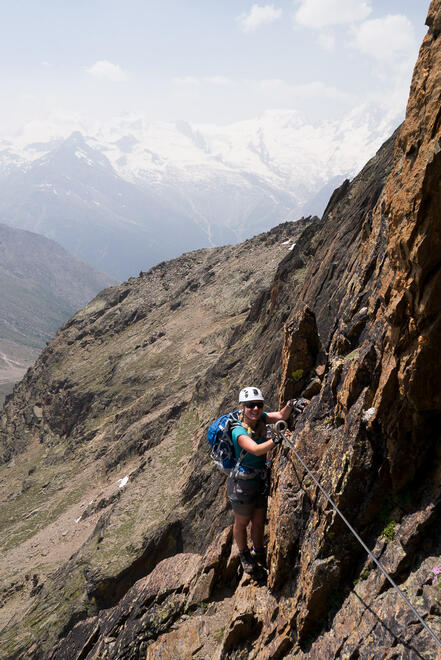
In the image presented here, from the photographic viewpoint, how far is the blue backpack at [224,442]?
472 inches

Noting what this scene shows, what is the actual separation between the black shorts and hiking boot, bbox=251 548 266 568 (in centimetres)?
125

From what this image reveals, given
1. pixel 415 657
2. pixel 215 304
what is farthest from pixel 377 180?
pixel 215 304

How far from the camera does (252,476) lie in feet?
39.8

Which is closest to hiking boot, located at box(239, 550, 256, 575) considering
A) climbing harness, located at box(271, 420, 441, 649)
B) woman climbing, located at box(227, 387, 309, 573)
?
woman climbing, located at box(227, 387, 309, 573)

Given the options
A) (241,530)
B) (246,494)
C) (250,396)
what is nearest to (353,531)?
(250,396)

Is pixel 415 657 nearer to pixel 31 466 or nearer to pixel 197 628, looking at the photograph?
pixel 197 628

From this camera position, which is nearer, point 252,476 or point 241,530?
point 252,476

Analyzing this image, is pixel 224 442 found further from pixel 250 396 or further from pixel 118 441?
pixel 118 441

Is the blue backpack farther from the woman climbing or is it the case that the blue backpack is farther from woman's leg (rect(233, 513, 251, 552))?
woman's leg (rect(233, 513, 251, 552))

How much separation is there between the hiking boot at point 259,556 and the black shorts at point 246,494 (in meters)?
1.25

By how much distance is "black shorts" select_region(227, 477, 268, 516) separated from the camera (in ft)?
40.2

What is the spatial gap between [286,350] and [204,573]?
24.9 ft

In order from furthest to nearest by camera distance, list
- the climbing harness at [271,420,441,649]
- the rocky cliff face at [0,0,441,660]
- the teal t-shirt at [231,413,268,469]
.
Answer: the teal t-shirt at [231,413,268,469] → the rocky cliff face at [0,0,441,660] → the climbing harness at [271,420,441,649]

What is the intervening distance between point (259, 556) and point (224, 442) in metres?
3.61
